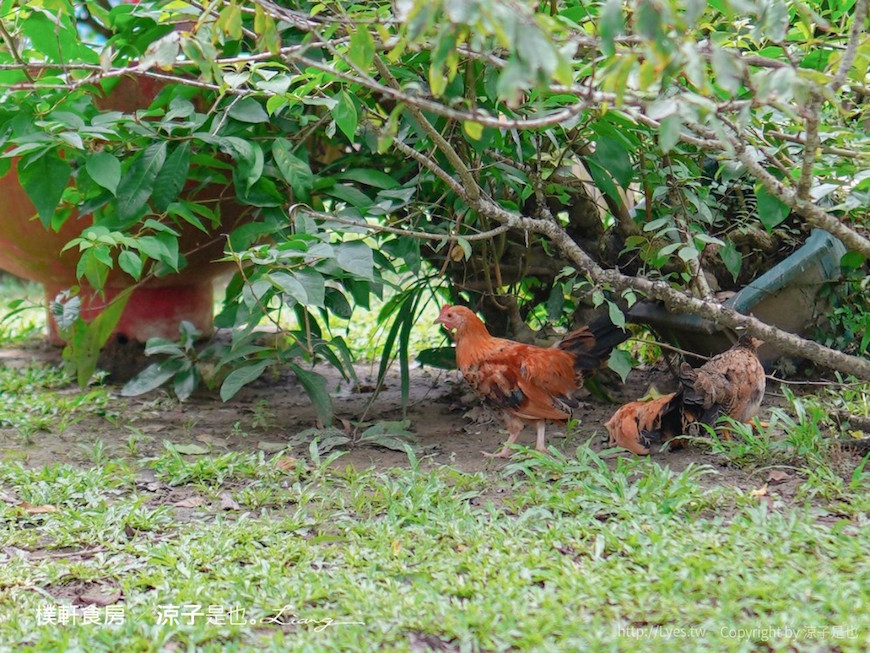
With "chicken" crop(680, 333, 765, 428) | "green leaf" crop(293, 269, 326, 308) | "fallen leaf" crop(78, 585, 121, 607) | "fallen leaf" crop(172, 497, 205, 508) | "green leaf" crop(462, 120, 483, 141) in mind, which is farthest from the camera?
"chicken" crop(680, 333, 765, 428)

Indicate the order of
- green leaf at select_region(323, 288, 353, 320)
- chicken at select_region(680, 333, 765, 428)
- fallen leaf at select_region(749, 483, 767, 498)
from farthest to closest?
green leaf at select_region(323, 288, 353, 320)
chicken at select_region(680, 333, 765, 428)
fallen leaf at select_region(749, 483, 767, 498)

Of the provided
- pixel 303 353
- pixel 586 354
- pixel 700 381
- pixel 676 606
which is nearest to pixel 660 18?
pixel 676 606

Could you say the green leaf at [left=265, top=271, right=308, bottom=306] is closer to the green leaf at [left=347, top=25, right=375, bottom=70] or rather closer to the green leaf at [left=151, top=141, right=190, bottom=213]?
the green leaf at [left=151, top=141, right=190, bottom=213]

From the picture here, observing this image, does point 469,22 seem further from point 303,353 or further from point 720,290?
point 720,290

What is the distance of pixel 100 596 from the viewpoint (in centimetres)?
290

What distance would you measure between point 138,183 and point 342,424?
4.76 ft

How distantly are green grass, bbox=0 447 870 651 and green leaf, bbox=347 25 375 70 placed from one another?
60.0 inches

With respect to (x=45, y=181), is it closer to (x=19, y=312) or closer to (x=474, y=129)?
(x=474, y=129)

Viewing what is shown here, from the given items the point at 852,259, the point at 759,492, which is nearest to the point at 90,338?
the point at 759,492

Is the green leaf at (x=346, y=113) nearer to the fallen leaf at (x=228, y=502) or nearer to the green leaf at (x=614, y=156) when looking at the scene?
the green leaf at (x=614, y=156)

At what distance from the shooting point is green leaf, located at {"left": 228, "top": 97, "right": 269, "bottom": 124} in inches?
163

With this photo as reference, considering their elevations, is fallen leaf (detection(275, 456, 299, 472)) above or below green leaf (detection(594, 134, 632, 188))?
below

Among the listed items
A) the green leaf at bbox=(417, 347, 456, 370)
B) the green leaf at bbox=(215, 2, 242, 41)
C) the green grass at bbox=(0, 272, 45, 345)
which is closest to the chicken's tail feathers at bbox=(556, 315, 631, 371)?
the green leaf at bbox=(417, 347, 456, 370)

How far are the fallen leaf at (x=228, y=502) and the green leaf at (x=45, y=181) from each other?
1.35 m
